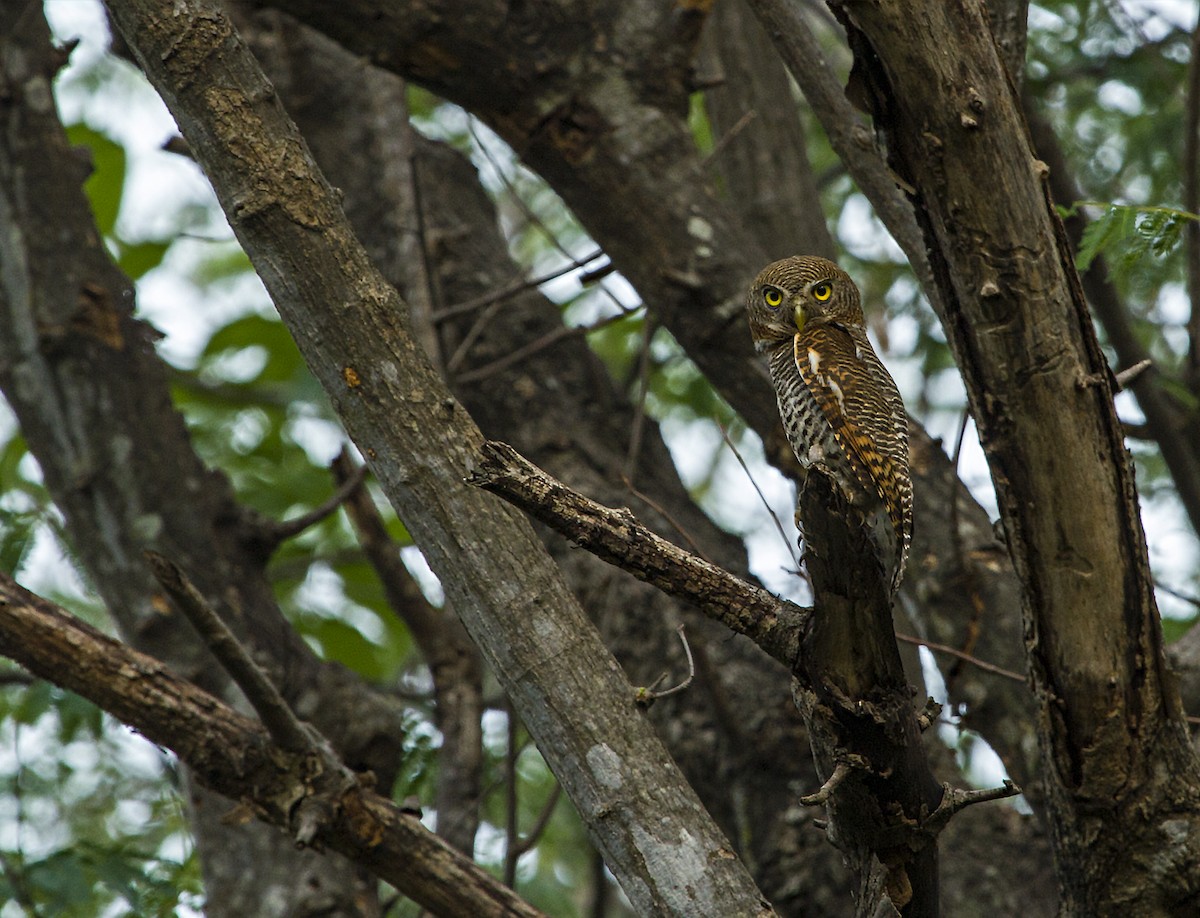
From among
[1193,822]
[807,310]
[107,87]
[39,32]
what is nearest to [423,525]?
[1193,822]

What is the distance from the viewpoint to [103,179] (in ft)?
19.2

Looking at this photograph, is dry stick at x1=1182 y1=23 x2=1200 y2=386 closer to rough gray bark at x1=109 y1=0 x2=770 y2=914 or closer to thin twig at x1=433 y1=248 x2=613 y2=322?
thin twig at x1=433 y1=248 x2=613 y2=322

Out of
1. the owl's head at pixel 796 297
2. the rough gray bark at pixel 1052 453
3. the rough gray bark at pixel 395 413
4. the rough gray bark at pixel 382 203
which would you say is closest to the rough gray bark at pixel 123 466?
the rough gray bark at pixel 382 203

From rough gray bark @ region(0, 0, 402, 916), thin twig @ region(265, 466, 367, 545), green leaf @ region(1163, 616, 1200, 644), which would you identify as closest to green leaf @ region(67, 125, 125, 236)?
rough gray bark @ region(0, 0, 402, 916)

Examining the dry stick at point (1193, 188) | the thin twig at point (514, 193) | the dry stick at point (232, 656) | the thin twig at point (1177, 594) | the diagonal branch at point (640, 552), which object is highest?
the dry stick at point (1193, 188)

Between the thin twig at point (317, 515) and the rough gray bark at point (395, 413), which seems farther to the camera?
the thin twig at point (317, 515)

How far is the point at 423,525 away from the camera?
8.57ft

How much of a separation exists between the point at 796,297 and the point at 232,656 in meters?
2.21

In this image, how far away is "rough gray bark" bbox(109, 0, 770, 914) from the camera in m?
2.58

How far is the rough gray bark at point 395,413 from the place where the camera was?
2.58 m

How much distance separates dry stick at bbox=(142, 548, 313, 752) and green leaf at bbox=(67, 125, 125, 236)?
11.1ft

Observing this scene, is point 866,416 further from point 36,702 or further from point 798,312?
point 36,702

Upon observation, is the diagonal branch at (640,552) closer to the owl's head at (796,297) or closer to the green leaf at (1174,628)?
the owl's head at (796,297)

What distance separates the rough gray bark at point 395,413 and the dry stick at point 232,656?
463 millimetres
